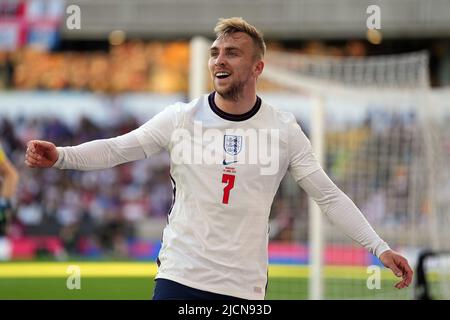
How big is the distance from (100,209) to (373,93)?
13498 mm

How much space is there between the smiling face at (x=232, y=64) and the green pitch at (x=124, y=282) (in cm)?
710

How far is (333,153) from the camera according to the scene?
13.0 meters

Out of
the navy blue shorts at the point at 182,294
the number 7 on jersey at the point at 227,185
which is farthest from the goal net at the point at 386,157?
the navy blue shorts at the point at 182,294

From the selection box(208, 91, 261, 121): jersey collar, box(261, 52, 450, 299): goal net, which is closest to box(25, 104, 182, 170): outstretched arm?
box(208, 91, 261, 121): jersey collar

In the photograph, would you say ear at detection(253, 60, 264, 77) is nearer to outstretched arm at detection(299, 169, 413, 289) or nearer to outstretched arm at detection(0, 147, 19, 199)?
outstretched arm at detection(299, 169, 413, 289)

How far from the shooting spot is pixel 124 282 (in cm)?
1540

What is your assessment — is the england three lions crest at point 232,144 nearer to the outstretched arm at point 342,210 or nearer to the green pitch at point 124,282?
the outstretched arm at point 342,210

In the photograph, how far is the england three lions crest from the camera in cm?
446

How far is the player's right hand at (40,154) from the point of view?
13.8ft

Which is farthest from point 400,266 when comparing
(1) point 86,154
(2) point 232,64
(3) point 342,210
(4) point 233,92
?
(1) point 86,154

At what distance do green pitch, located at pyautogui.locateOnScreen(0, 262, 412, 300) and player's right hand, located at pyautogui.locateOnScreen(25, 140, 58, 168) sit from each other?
755 cm
